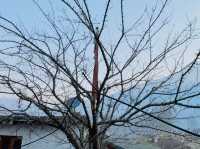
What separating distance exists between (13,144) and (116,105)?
420 centimetres

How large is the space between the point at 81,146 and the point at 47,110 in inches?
28.9

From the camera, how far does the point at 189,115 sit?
5566mm

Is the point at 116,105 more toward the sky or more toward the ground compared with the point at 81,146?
more toward the sky

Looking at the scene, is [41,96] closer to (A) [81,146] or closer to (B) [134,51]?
(A) [81,146]

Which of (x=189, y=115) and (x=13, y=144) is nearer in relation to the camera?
(x=189, y=115)

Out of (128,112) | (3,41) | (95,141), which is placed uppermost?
(3,41)

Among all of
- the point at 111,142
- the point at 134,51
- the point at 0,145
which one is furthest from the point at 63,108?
the point at 0,145

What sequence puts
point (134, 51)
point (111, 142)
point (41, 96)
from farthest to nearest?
1. point (111, 142)
2. point (134, 51)
3. point (41, 96)

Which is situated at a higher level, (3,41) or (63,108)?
(3,41)

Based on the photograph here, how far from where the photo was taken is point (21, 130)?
906 centimetres

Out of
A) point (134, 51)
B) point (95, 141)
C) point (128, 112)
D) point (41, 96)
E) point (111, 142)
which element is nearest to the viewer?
point (95, 141)

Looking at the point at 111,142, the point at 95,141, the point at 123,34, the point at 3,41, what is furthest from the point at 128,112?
the point at 111,142

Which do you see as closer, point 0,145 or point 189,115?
point 189,115

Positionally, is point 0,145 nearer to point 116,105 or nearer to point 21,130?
point 21,130
